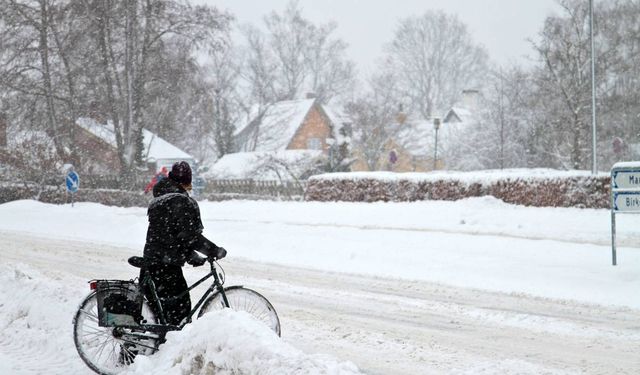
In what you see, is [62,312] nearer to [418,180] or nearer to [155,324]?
[155,324]

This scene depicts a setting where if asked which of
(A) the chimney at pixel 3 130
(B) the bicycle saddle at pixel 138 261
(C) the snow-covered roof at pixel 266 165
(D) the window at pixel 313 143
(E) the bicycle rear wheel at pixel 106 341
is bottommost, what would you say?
(E) the bicycle rear wheel at pixel 106 341

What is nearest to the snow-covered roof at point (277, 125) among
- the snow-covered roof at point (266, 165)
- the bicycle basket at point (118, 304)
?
the snow-covered roof at point (266, 165)

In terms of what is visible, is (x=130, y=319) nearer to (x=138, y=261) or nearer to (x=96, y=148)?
(x=138, y=261)

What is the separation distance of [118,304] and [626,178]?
9288mm

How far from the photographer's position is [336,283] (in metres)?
12.4

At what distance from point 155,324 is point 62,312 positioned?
2286mm

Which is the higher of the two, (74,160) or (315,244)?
(74,160)

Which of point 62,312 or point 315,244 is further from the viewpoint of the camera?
point 315,244

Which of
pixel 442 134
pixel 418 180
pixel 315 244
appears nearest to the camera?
pixel 315 244

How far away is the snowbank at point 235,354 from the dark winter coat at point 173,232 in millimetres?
735

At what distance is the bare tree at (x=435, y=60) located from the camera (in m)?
87.1

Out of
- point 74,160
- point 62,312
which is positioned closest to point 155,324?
point 62,312

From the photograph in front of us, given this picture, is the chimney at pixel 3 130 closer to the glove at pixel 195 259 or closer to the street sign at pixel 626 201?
the street sign at pixel 626 201

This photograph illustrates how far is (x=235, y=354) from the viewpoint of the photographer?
18.7 feet
